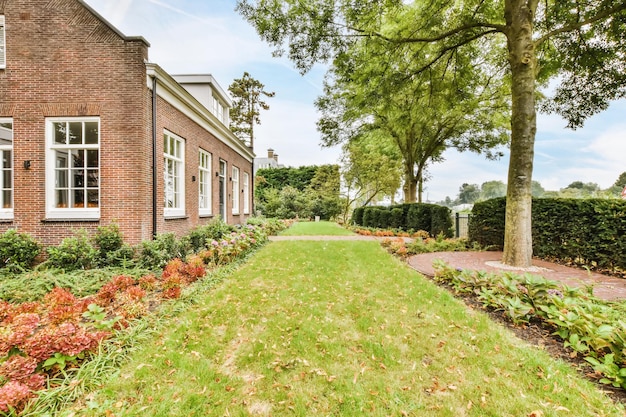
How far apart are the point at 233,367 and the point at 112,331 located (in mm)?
1468

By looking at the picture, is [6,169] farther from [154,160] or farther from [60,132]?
[154,160]

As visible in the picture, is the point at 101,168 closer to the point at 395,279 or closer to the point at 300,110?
the point at 395,279

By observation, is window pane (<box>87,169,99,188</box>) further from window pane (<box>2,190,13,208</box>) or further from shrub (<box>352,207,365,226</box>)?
shrub (<box>352,207,365,226</box>)

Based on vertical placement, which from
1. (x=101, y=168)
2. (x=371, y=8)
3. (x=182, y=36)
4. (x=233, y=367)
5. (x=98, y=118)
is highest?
(x=182, y=36)

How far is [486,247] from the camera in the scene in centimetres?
864

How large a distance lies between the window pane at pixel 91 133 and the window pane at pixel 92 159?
0.24 meters

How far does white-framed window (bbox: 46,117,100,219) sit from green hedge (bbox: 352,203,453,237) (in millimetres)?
11701

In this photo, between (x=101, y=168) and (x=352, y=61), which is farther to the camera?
(x=352, y=61)

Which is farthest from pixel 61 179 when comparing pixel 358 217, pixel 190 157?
pixel 358 217

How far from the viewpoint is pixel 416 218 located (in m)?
13.5

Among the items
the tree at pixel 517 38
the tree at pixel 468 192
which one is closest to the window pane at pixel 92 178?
the tree at pixel 517 38

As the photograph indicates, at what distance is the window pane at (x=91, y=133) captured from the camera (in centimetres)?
660

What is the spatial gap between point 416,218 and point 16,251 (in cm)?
1367

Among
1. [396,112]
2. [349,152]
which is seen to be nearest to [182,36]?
[396,112]
